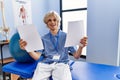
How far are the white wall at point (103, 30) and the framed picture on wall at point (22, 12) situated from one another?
1.23 m

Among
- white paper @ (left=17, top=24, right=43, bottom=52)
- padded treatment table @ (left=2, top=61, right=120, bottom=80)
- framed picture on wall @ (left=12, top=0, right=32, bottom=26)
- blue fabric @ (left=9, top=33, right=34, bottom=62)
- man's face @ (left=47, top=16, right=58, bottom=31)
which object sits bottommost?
padded treatment table @ (left=2, top=61, right=120, bottom=80)

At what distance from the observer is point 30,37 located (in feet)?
4.87

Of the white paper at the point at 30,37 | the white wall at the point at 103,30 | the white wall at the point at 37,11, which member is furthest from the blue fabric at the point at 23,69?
the white wall at the point at 37,11

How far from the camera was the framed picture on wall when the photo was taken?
2924 millimetres

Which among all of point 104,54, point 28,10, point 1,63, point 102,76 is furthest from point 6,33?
point 102,76

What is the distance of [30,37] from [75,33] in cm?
40

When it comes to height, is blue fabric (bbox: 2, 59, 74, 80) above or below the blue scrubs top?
below

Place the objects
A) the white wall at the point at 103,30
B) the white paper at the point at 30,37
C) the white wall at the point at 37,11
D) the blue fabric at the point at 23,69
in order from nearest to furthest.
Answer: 1. the white paper at the point at 30,37
2. the blue fabric at the point at 23,69
3. the white wall at the point at 103,30
4. the white wall at the point at 37,11

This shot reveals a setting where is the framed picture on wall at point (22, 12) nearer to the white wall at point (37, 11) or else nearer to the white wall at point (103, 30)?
the white wall at point (37, 11)

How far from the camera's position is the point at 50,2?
345 cm

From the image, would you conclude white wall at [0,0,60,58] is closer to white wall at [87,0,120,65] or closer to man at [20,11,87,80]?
white wall at [87,0,120,65]

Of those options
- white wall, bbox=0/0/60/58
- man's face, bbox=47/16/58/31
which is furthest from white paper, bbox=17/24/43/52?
white wall, bbox=0/0/60/58

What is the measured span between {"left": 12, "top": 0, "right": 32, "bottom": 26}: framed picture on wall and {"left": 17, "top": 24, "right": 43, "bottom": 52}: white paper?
5.08 ft

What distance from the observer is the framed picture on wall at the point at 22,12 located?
2924 mm
